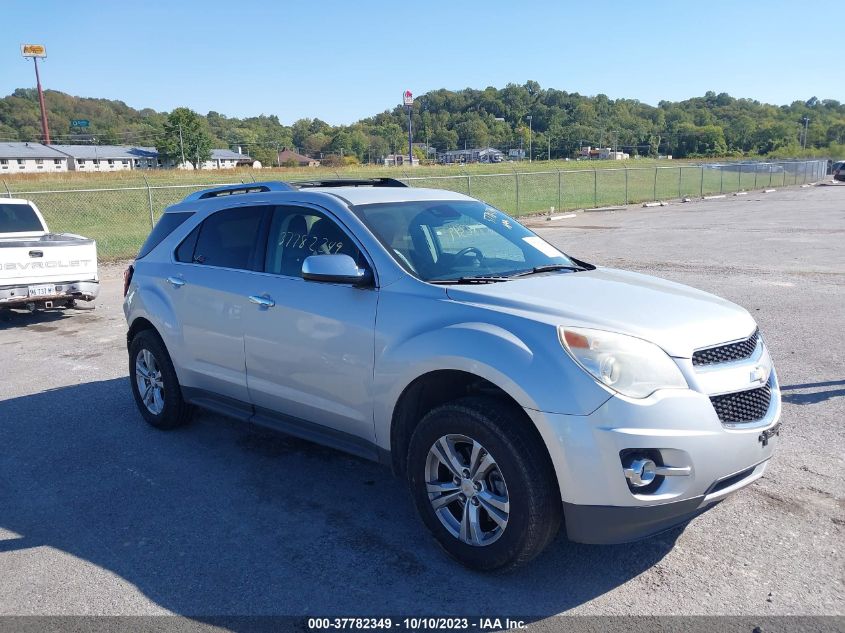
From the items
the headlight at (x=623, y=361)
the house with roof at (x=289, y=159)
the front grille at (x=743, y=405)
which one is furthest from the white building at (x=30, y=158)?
the front grille at (x=743, y=405)

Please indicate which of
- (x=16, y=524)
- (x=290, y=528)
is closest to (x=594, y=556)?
(x=290, y=528)

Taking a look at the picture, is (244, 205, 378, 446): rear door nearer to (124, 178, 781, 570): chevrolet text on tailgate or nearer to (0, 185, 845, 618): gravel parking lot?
(124, 178, 781, 570): chevrolet text on tailgate

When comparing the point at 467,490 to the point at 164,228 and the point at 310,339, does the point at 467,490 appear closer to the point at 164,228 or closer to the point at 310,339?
the point at 310,339

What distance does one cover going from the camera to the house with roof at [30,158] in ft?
301

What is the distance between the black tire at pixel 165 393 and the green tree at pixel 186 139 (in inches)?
3884

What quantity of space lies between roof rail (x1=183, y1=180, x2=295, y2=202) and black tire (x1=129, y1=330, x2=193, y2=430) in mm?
1180

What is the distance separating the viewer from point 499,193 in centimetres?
3888

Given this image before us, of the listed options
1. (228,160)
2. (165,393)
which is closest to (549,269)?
(165,393)

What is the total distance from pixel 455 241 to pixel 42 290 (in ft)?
26.2

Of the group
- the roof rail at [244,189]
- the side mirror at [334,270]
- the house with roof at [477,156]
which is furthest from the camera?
the house with roof at [477,156]

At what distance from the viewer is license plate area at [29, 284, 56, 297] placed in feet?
33.3

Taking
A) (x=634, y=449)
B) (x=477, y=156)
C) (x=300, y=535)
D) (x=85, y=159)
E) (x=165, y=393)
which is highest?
(x=85, y=159)

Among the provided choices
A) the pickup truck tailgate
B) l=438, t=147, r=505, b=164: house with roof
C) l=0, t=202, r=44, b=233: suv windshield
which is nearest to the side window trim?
the pickup truck tailgate

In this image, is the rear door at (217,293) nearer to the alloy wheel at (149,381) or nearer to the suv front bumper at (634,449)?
the alloy wheel at (149,381)
